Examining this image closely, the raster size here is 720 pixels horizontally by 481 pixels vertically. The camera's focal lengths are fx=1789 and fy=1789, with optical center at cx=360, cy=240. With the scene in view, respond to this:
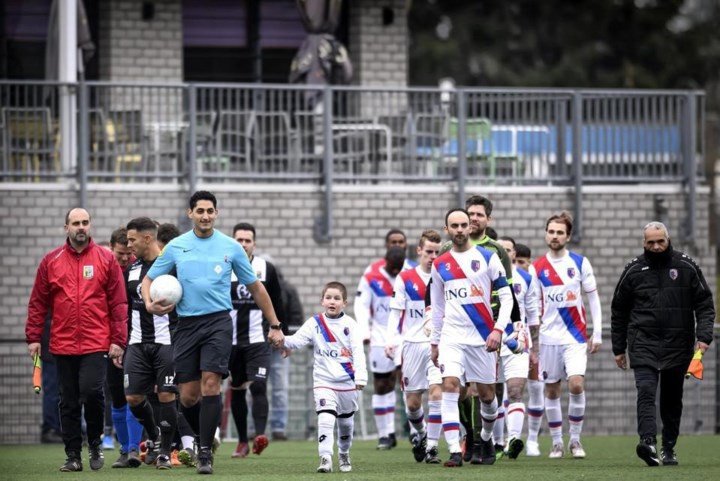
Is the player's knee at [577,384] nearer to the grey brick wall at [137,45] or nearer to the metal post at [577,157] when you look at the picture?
the metal post at [577,157]

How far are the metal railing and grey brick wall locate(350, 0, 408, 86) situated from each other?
89.8 inches

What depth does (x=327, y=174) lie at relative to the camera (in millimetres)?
22953

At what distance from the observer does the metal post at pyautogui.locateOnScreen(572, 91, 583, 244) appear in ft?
77.7

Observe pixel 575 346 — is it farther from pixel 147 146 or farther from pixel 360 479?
pixel 147 146

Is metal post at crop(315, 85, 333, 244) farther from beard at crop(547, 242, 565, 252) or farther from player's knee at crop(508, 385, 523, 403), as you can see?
player's knee at crop(508, 385, 523, 403)

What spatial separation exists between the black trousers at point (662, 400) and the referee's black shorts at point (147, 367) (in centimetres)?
400

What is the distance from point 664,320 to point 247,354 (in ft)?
13.6

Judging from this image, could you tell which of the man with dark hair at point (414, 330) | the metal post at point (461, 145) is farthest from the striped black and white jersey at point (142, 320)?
the metal post at point (461, 145)

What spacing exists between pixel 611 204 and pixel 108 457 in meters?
9.23

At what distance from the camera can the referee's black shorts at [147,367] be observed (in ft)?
50.1

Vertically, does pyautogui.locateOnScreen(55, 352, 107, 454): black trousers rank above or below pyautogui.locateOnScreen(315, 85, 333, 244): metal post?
below

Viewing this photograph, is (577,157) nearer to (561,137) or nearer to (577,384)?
(561,137)

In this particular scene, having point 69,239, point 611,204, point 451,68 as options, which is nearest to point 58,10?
point 611,204

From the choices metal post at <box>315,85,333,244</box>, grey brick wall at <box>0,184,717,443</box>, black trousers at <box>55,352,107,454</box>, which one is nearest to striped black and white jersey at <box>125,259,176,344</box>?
black trousers at <box>55,352,107,454</box>
